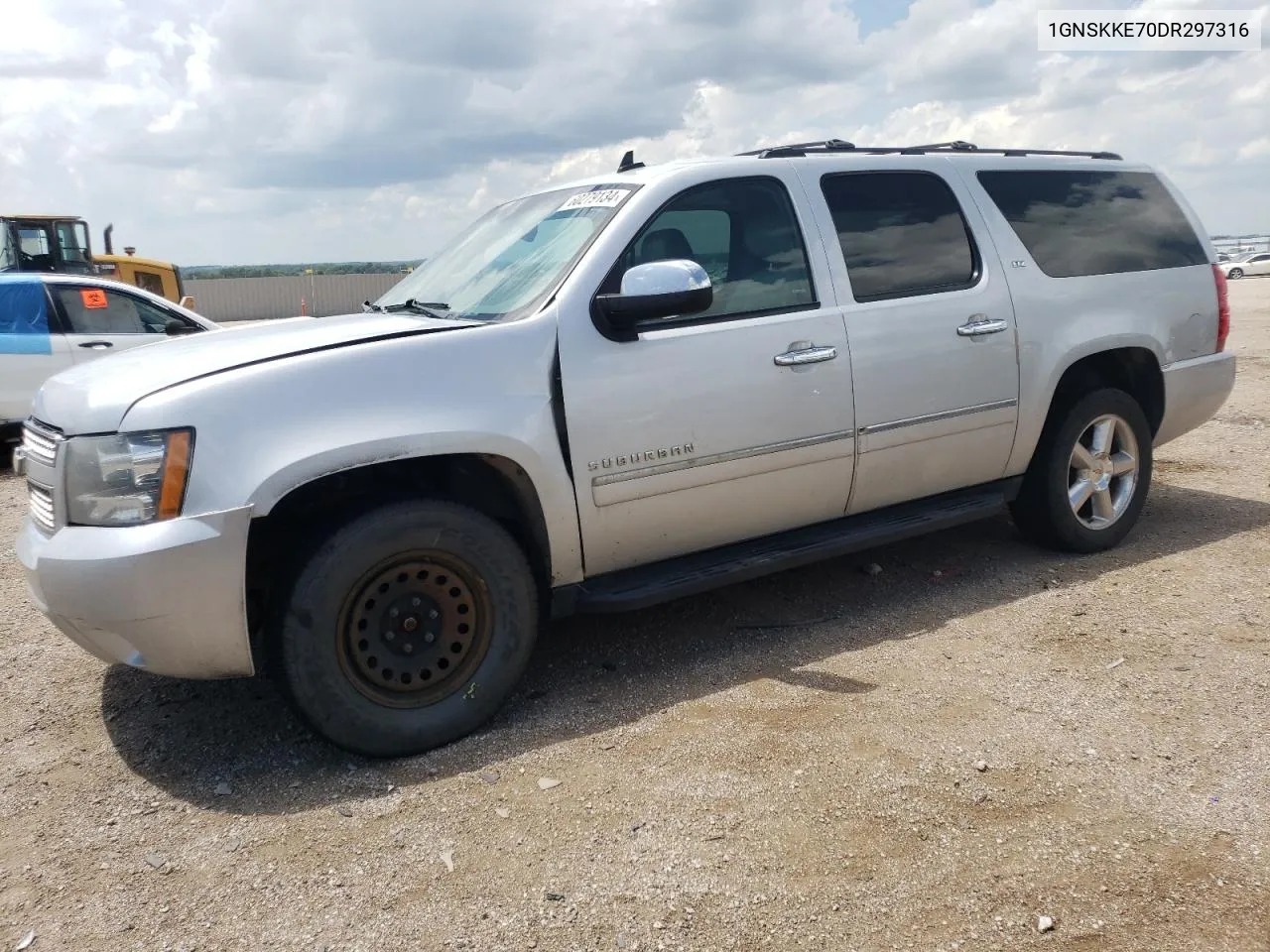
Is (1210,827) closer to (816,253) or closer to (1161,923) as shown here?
(1161,923)

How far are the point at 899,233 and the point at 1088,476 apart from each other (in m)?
1.65

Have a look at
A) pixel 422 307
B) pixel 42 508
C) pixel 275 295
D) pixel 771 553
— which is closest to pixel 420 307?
pixel 422 307

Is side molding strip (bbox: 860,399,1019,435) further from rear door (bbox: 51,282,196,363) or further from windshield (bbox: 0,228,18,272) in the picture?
windshield (bbox: 0,228,18,272)

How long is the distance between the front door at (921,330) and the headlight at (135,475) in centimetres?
250

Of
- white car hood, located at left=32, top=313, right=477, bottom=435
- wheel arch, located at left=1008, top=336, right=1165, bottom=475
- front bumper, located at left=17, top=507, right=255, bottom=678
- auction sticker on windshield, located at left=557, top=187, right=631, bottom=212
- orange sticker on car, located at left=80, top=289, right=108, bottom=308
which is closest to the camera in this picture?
front bumper, located at left=17, top=507, right=255, bottom=678

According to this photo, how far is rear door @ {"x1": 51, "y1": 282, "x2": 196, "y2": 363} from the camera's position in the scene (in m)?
9.05

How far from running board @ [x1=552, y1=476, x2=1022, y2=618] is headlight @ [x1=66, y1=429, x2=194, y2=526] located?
51.5 inches

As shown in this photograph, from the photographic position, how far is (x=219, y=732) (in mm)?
3484

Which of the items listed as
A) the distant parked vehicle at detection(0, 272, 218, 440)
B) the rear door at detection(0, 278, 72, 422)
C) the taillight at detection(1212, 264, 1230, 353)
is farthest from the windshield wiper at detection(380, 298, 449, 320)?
the rear door at detection(0, 278, 72, 422)

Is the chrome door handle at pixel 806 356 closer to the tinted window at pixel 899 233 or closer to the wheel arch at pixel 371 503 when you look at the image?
the tinted window at pixel 899 233

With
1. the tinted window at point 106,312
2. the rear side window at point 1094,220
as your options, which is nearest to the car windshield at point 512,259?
the rear side window at point 1094,220

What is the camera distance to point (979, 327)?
431 centimetres

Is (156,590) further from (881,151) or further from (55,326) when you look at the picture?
(55,326)

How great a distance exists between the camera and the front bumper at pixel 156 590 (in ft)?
9.36
